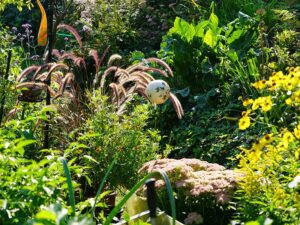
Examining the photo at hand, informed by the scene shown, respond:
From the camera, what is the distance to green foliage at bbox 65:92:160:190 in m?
5.04

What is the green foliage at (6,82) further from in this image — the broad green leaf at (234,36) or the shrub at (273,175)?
the broad green leaf at (234,36)

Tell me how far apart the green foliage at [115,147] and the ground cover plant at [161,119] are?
0.01 m

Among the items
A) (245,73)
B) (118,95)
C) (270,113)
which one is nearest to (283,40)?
(245,73)

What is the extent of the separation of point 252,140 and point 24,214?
3498 mm

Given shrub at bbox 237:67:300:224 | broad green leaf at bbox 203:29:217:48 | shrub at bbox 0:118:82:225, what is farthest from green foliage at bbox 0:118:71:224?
broad green leaf at bbox 203:29:217:48

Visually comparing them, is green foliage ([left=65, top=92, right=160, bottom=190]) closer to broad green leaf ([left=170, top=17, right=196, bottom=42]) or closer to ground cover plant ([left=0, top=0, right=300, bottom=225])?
ground cover plant ([left=0, top=0, right=300, bottom=225])

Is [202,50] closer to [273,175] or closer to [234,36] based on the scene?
[234,36]

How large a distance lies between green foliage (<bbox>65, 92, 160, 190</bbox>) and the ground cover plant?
10 millimetres

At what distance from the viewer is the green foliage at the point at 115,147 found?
5.04 metres

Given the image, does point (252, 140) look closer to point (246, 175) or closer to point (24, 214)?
point (246, 175)

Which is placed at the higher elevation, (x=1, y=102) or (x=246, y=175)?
(x=1, y=102)

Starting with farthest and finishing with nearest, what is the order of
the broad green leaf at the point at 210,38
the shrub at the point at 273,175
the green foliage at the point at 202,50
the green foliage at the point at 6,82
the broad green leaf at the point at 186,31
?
the broad green leaf at the point at 186,31 → the broad green leaf at the point at 210,38 → the green foliage at the point at 202,50 → the green foliage at the point at 6,82 → the shrub at the point at 273,175

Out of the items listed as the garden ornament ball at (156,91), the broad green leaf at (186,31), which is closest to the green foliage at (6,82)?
the garden ornament ball at (156,91)

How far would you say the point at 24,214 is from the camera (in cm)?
266
